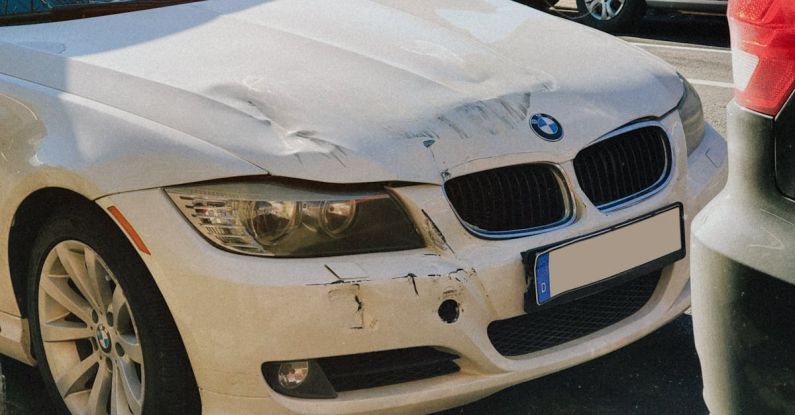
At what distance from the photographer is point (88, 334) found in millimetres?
3400

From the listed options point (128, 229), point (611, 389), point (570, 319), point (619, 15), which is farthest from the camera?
point (619, 15)

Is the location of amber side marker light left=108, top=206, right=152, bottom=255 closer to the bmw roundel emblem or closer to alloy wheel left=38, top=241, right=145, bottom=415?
alloy wheel left=38, top=241, right=145, bottom=415

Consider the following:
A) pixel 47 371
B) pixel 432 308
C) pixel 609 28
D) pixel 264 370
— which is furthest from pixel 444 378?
pixel 609 28

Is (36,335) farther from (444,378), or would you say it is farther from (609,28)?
(609,28)

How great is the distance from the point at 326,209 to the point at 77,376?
97 centimetres

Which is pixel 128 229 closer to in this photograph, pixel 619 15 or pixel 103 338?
pixel 103 338

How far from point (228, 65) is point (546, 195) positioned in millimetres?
909

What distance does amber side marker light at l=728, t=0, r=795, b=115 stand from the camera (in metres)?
2.09

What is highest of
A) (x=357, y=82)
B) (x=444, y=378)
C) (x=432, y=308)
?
(x=357, y=82)

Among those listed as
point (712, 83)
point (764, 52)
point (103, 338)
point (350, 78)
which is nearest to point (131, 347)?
point (103, 338)

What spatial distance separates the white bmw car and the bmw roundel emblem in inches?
0.4

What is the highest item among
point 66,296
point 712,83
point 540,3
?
point 66,296

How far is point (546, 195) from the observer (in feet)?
10.6

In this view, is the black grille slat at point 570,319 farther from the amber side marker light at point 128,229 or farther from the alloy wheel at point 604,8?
the alloy wheel at point 604,8
